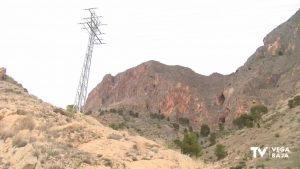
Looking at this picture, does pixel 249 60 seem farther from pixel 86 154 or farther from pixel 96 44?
pixel 86 154

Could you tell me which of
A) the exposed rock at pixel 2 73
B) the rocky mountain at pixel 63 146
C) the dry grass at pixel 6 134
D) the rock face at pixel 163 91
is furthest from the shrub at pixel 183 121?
the dry grass at pixel 6 134

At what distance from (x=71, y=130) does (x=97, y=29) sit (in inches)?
1004

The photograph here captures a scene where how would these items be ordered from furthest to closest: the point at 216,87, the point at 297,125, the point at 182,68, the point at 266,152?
the point at 182,68 < the point at 216,87 < the point at 297,125 < the point at 266,152

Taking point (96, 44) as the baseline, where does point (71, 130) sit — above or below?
below

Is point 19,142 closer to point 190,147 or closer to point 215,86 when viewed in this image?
point 190,147

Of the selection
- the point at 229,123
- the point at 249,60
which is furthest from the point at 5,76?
the point at 249,60

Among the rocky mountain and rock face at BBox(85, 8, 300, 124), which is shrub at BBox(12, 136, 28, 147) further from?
rock face at BBox(85, 8, 300, 124)

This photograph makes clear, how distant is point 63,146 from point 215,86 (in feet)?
495

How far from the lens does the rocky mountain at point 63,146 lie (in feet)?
97.7

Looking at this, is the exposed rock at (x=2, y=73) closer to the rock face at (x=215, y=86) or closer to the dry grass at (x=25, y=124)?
the dry grass at (x=25, y=124)

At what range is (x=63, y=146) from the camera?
32.4 m

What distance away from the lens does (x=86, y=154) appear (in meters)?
31.6

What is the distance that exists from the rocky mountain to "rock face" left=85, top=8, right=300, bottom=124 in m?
86.1

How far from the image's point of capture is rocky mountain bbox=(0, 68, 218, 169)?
1172 inches
